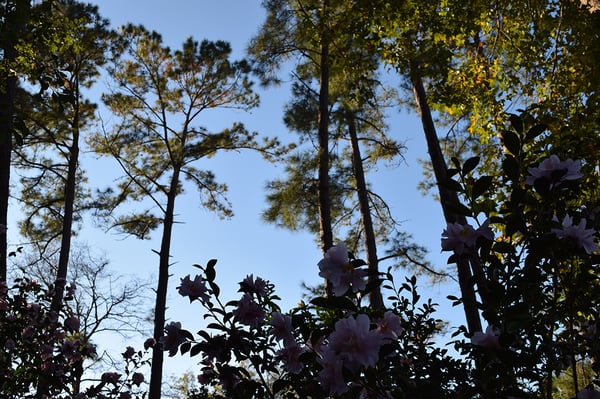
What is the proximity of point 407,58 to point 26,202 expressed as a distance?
10348 millimetres

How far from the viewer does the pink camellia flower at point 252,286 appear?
74.9 inches

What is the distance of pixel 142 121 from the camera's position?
11.5 m

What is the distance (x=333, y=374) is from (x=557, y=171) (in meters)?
0.78

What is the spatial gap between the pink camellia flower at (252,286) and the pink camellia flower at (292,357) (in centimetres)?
30

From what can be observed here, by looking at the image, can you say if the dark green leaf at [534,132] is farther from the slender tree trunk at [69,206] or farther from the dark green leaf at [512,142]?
the slender tree trunk at [69,206]

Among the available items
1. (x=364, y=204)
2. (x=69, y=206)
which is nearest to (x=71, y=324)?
(x=69, y=206)

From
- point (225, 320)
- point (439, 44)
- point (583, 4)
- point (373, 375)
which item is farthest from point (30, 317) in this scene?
point (583, 4)

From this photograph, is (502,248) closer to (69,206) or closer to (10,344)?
(10,344)

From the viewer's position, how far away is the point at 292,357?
1642 mm

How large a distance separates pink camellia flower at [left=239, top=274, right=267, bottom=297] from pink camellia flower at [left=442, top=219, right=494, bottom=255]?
0.75m

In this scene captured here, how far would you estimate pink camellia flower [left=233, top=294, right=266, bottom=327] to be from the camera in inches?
70.5

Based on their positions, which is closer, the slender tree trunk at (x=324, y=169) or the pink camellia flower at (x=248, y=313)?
the pink camellia flower at (x=248, y=313)

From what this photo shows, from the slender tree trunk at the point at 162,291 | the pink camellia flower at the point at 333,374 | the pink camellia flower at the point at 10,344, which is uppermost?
the slender tree trunk at the point at 162,291

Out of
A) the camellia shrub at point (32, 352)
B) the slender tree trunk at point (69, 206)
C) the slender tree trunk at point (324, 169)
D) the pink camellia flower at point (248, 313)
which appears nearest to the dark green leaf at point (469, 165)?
the pink camellia flower at point (248, 313)
